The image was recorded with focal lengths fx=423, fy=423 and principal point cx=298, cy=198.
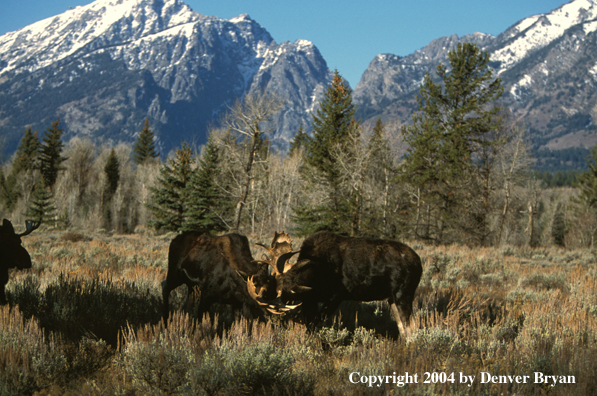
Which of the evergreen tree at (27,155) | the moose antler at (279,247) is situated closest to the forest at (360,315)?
the moose antler at (279,247)

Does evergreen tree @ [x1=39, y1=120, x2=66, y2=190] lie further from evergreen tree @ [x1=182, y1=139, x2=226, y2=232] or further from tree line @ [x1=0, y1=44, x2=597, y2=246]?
evergreen tree @ [x1=182, y1=139, x2=226, y2=232]

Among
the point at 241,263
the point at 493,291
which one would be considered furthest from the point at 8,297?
the point at 493,291

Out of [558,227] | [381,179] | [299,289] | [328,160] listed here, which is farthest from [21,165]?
[558,227]

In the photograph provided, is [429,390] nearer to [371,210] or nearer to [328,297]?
[328,297]

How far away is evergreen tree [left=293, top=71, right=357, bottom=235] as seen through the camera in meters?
29.8

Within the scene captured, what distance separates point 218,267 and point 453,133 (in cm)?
2180

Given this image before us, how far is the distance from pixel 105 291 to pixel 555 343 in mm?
6183

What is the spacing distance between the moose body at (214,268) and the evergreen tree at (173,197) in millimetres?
30375

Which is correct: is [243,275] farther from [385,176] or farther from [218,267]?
[385,176]

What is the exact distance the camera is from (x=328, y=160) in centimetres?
3388

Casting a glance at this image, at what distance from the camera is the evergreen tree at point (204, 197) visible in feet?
112

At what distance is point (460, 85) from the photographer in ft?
81.9

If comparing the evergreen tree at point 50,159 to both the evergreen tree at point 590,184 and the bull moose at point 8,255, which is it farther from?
the evergreen tree at point 590,184

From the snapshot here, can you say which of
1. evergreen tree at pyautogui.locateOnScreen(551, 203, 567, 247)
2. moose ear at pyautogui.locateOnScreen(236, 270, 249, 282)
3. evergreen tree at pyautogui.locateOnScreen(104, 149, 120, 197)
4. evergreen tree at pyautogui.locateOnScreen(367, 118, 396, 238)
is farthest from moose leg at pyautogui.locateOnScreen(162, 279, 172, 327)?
evergreen tree at pyautogui.locateOnScreen(104, 149, 120, 197)
